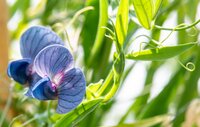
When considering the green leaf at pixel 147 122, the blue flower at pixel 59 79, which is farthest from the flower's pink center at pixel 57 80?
the green leaf at pixel 147 122

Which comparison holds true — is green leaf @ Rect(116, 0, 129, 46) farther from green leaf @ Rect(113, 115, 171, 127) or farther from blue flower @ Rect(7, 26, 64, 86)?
green leaf @ Rect(113, 115, 171, 127)

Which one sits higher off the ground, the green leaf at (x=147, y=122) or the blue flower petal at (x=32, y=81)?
the blue flower petal at (x=32, y=81)

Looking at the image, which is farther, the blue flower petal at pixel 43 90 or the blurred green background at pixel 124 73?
the blurred green background at pixel 124 73

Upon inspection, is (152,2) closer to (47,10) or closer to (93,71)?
(93,71)

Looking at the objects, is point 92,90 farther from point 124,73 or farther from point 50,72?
point 124,73

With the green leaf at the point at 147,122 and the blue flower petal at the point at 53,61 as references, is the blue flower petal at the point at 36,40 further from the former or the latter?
the green leaf at the point at 147,122

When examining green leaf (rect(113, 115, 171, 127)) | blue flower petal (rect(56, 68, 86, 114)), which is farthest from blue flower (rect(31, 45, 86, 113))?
green leaf (rect(113, 115, 171, 127))
